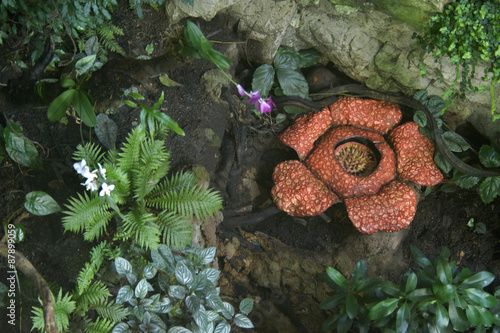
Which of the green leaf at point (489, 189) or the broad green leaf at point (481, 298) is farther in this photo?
the green leaf at point (489, 189)

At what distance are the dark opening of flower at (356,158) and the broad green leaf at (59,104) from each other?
2.36 meters

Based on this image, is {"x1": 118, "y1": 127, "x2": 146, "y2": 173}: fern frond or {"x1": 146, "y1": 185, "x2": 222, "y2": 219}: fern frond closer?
{"x1": 118, "y1": 127, "x2": 146, "y2": 173}: fern frond

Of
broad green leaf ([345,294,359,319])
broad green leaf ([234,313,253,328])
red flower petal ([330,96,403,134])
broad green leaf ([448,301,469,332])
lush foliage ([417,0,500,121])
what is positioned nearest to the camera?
lush foliage ([417,0,500,121])

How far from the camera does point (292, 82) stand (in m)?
3.86

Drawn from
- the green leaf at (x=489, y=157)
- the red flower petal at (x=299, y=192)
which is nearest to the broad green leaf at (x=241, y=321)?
the red flower petal at (x=299, y=192)

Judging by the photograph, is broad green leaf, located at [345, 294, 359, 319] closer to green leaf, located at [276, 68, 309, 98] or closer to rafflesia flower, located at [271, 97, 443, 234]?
rafflesia flower, located at [271, 97, 443, 234]

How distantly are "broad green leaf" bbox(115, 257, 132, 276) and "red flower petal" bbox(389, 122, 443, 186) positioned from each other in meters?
2.52

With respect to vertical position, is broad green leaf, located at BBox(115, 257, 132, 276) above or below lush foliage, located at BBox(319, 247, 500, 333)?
above

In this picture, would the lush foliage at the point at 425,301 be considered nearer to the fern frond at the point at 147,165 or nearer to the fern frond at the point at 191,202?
the fern frond at the point at 191,202

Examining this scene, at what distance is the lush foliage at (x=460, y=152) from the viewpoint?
Result: 352 centimetres

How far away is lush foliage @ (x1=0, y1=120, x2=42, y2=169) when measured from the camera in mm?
2924

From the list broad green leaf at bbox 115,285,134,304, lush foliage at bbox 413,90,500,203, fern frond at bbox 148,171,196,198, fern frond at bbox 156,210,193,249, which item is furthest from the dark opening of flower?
broad green leaf at bbox 115,285,134,304

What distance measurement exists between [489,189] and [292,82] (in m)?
2.04

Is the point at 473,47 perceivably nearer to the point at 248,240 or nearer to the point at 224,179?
the point at 224,179
